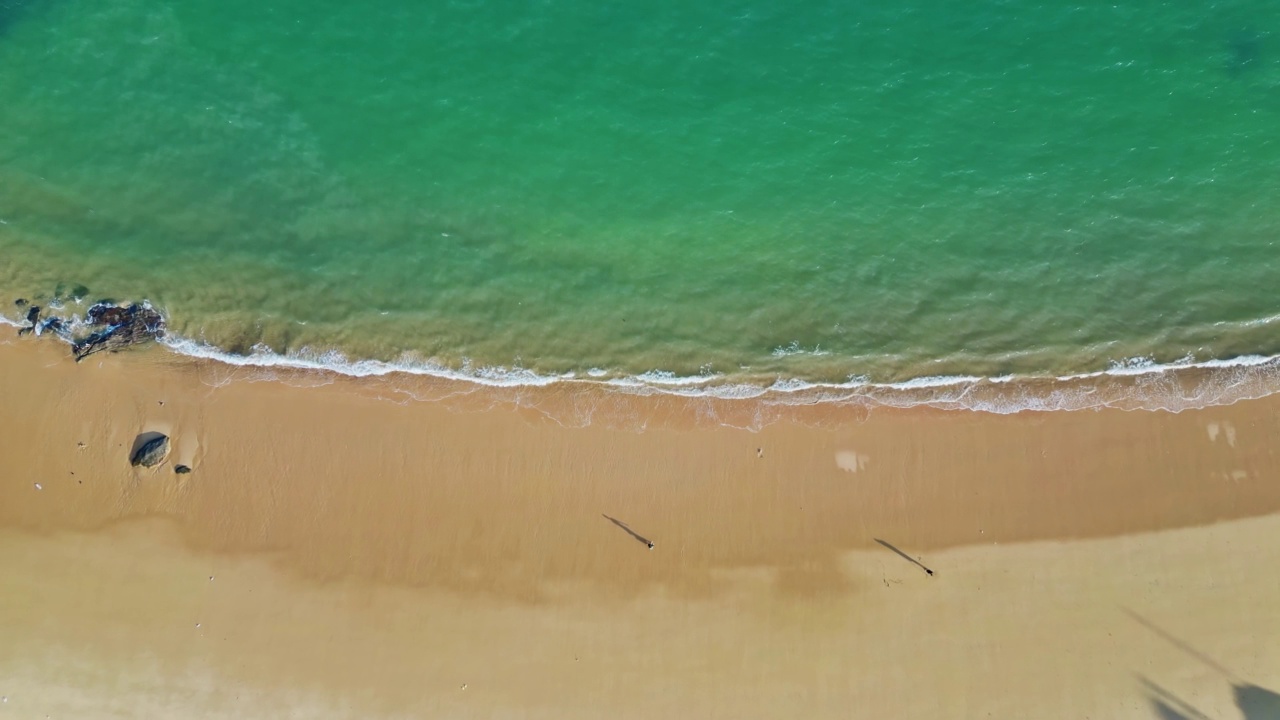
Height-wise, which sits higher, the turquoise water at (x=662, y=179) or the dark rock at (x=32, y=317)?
the turquoise water at (x=662, y=179)

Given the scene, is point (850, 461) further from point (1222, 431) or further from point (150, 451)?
point (150, 451)

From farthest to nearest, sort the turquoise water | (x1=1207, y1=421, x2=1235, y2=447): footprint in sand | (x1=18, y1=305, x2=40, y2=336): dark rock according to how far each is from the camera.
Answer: the turquoise water < (x1=18, y1=305, x2=40, y2=336): dark rock < (x1=1207, y1=421, x2=1235, y2=447): footprint in sand

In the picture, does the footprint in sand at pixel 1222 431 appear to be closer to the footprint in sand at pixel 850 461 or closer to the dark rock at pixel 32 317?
the footprint in sand at pixel 850 461

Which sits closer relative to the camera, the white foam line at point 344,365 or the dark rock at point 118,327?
the dark rock at point 118,327

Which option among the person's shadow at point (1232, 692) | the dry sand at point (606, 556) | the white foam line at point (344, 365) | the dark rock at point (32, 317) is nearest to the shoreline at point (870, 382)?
the white foam line at point (344, 365)

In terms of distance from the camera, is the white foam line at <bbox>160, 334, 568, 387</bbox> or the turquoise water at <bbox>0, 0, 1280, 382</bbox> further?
Answer: the turquoise water at <bbox>0, 0, 1280, 382</bbox>

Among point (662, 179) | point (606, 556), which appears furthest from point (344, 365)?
point (662, 179)

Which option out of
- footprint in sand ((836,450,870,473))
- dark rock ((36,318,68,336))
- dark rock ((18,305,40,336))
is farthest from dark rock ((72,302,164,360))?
footprint in sand ((836,450,870,473))

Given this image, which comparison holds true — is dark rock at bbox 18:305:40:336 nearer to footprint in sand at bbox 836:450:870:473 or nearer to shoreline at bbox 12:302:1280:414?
shoreline at bbox 12:302:1280:414
